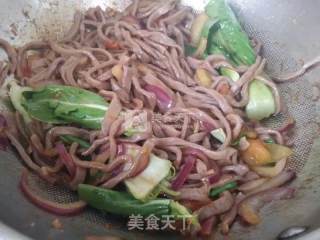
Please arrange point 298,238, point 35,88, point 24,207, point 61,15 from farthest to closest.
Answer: point 61,15, point 35,88, point 24,207, point 298,238

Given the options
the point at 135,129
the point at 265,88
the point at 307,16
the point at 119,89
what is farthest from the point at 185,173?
the point at 307,16

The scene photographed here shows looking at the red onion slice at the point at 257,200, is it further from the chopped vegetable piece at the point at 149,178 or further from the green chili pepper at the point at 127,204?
the chopped vegetable piece at the point at 149,178

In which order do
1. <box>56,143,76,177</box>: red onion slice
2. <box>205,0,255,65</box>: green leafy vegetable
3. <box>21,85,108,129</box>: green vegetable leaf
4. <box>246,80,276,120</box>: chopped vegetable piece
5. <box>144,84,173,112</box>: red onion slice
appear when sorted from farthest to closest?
<box>205,0,255,65</box>: green leafy vegetable
<box>246,80,276,120</box>: chopped vegetable piece
<box>144,84,173,112</box>: red onion slice
<box>21,85,108,129</box>: green vegetable leaf
<box>56,143,76,177</box>: red onion slice

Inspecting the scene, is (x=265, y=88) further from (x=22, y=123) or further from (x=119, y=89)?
(x=22, y=123)

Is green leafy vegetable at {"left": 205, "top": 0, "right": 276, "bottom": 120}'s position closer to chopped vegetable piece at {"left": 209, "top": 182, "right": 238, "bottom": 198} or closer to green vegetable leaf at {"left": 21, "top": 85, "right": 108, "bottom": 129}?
chopped vegetable piece at {"left": 209, "top": 182, "right": 238, "bottom": 198}

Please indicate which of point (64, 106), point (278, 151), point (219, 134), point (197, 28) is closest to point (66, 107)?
point (64, 106)

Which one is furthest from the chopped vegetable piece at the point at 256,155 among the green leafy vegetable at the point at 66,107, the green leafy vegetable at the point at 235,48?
the green leafy vegetable at the point at 66,107

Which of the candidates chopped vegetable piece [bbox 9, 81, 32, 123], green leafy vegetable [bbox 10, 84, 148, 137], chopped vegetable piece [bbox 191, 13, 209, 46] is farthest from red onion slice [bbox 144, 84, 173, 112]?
chopped vegetable piece [bbox 9, 81, 32, 123]
